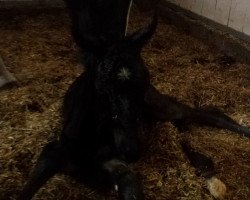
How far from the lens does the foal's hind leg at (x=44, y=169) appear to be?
9.62ft

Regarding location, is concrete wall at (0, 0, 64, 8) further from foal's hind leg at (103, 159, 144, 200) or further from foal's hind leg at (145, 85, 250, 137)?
foal's hind leg at (103, 159, 144, 200)

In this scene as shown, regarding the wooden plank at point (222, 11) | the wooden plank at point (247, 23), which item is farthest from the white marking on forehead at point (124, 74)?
the wooden plank at point (222, 11)

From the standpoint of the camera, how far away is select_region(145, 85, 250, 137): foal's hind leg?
167 inches

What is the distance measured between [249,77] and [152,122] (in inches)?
85.4

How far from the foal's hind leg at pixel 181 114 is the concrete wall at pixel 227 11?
2267 mm

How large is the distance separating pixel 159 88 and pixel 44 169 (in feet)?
8.18

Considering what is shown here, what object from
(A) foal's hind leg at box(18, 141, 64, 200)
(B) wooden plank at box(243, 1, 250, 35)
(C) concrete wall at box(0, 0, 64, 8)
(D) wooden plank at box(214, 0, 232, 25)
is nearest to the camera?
(A) foal's hind leg at box(18, 141, 64, 200)

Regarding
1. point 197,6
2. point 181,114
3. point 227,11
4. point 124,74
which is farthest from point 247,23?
point 124,74

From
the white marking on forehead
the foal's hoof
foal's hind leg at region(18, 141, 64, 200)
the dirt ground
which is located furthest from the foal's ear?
the foal's hoof

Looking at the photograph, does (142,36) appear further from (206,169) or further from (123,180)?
(206,169)

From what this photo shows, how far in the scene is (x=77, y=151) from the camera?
3.29m

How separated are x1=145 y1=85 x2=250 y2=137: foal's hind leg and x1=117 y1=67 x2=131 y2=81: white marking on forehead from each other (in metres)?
1.38

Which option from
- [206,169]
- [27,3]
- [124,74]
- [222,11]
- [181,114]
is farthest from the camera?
[27,3]

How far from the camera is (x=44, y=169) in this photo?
3062 millimetres
